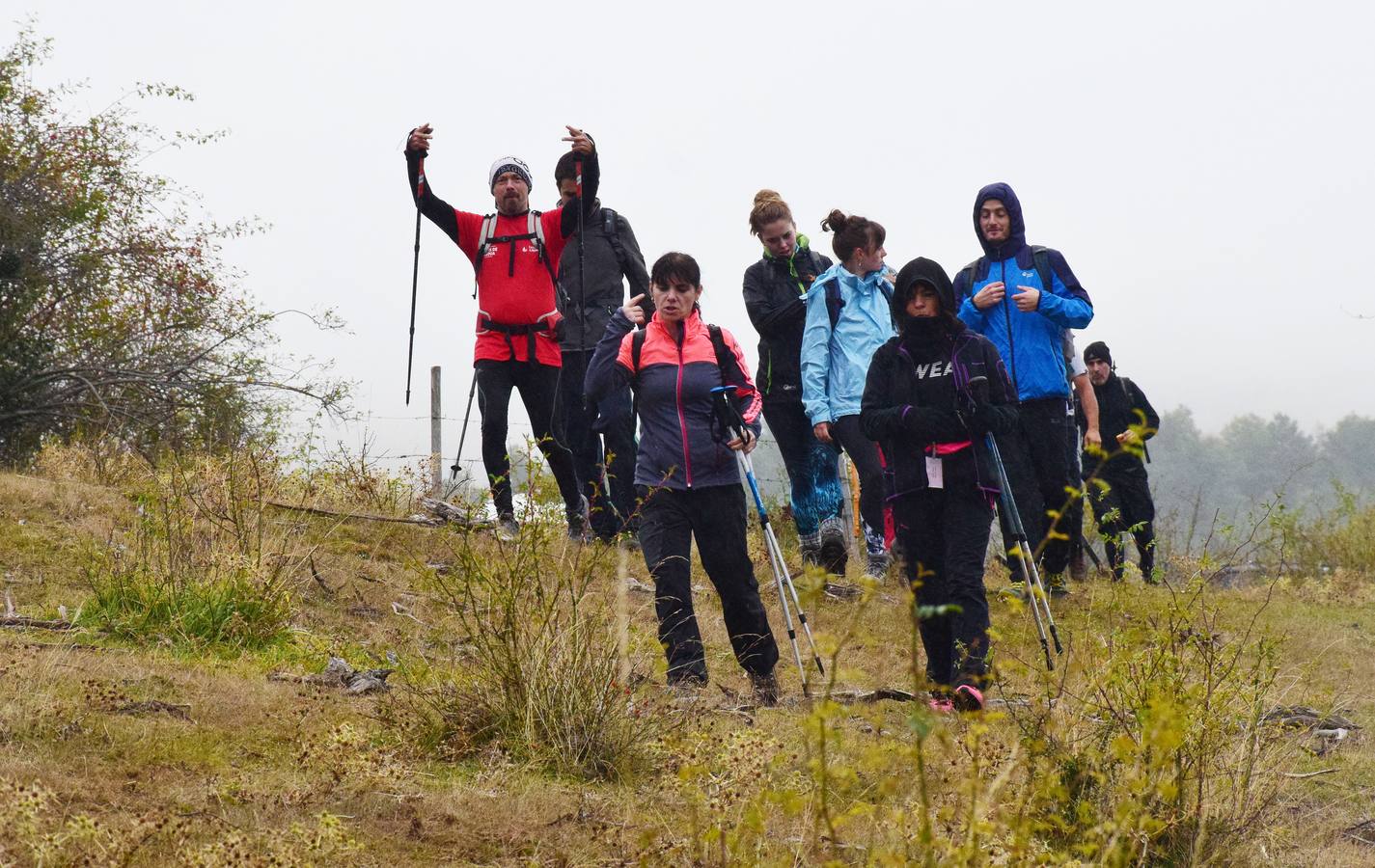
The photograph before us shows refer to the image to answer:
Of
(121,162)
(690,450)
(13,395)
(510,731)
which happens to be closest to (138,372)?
(13,395)

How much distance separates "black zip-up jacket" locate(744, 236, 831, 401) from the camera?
841cm

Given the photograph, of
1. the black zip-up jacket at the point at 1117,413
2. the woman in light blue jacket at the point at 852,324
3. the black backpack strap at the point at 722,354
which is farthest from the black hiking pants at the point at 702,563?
the black zip-up jacket at the point at 1117,413

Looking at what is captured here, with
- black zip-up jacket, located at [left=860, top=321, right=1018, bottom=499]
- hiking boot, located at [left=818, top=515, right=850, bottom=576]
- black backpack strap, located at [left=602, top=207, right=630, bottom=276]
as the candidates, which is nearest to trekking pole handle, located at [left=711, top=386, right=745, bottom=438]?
Result: black zip-up jacket, located at [left=860, top=321, right=1018, bottom=499]

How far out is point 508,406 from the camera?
8188mm

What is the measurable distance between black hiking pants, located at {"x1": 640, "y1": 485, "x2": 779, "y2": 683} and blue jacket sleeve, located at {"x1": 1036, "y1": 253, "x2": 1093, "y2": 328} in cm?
256

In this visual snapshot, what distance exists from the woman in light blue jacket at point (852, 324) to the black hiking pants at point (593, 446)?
1192 mm

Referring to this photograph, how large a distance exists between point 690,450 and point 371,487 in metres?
5.14

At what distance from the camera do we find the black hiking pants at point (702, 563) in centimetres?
554

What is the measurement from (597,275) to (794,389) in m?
1.44

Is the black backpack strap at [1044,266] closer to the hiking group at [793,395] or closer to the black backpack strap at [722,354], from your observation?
the hiking group at [793,395]

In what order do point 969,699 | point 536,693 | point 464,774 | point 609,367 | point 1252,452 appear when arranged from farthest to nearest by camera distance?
point 1252,452, point 609,367, point 969,699, point 536,693, point 464,774

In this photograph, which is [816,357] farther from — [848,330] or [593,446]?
[593,446]

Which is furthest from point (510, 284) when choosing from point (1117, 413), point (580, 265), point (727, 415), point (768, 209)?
point (1117, 413)

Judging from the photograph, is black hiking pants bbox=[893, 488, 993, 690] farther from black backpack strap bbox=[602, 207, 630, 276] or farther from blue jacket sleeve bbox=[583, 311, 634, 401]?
black backpack strap bbox=[602, 207, 630, 276]
